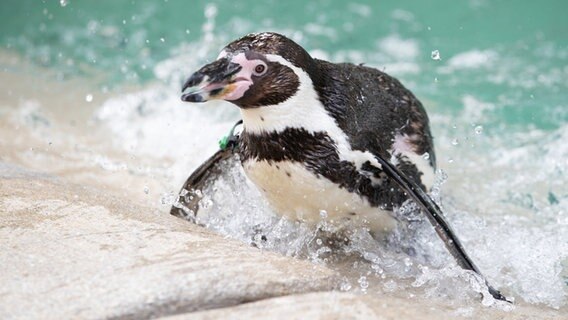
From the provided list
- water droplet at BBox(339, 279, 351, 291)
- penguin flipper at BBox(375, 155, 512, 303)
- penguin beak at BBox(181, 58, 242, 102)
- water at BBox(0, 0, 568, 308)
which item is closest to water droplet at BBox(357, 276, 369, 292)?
water at BBox(0, 0, 568, 308)

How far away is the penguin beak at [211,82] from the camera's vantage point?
98.2 inches

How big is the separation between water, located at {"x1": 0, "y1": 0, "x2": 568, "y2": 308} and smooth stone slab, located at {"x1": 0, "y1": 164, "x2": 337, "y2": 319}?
0.45 m

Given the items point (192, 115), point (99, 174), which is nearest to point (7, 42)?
point (192, 115)

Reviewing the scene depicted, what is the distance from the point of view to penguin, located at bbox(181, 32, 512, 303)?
2.57m

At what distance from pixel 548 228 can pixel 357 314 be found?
74.5 inches

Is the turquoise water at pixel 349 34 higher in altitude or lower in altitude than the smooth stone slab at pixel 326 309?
higher

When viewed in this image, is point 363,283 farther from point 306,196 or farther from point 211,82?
point 211,82

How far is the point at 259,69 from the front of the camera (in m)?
2.57

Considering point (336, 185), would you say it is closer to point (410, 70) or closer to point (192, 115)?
point (192, 115)

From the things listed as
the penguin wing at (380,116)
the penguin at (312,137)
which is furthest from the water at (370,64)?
the penguin wing at (380,116)

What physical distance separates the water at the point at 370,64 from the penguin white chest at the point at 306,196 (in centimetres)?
10

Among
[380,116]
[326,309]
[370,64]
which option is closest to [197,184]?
[380,116]

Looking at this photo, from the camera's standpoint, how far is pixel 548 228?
145 inches

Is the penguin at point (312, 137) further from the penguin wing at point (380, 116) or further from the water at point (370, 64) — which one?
the water at point (370, 64)
